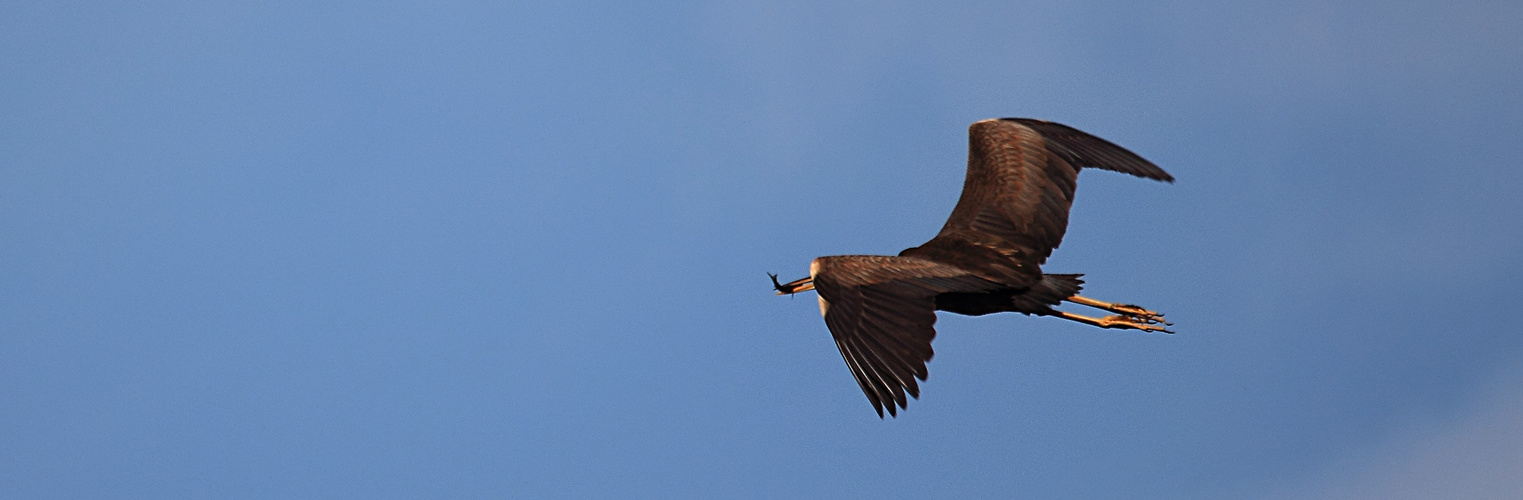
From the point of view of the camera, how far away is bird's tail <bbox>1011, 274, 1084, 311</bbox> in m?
15.8

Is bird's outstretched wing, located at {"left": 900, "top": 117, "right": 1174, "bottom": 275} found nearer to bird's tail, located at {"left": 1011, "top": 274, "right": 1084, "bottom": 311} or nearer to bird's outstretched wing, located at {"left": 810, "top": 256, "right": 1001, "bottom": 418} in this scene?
bird's tail, located at {"left": 1011, "top": 274, "right": 1084, "bottom": 311}

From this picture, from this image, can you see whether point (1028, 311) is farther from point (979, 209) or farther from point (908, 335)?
point (908, 335)

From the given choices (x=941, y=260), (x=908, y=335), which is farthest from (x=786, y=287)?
(x=908, y=335)

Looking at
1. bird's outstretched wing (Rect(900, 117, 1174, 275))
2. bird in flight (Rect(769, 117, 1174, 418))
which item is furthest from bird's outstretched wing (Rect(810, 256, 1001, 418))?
bird's outstretched wing (Rect(900, 117, 1174, 275))

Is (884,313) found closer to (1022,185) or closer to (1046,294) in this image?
(1046,294)

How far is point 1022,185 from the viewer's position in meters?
17.4

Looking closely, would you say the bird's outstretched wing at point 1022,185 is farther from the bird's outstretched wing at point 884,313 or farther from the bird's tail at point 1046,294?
the bird's outstretched wing at point 884,313

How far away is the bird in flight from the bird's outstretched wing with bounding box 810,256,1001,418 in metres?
0.01

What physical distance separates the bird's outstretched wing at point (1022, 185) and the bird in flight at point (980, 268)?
1cm

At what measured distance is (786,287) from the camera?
16.1 metres

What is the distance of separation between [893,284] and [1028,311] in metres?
2.35

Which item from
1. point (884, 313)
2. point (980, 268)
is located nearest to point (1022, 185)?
point (980, 268)

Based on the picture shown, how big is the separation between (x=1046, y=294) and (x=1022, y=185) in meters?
1.93

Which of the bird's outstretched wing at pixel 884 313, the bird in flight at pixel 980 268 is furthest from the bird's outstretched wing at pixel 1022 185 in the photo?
the bird's outstretched wing at pixel 884 313
